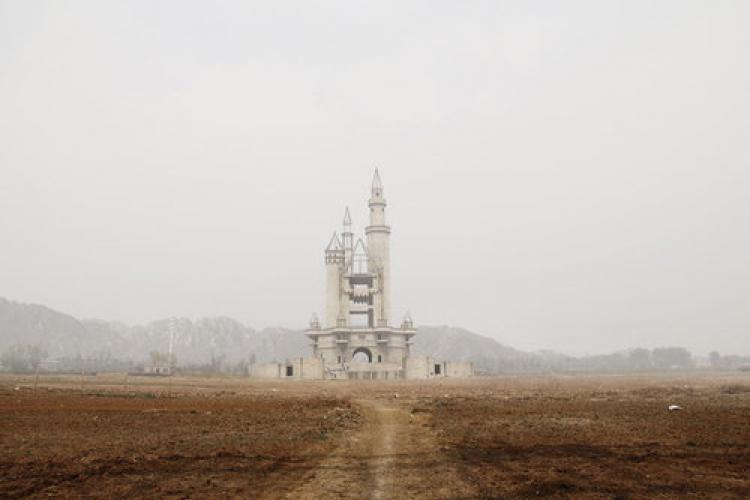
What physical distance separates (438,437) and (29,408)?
71.1ft

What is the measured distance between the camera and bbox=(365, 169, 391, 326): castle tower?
122375mm

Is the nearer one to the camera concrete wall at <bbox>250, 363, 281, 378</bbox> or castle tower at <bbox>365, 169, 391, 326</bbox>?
concrete wall at <bbox>250, 363, 281, 378</bbox>

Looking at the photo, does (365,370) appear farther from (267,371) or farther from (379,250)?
(379,250)

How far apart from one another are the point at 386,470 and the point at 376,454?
262 centimetres

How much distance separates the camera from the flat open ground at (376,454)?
1342cm

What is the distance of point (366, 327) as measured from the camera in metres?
121

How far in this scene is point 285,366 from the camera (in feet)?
357

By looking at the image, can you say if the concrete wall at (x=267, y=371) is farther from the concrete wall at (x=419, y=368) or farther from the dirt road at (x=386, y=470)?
the dirt road at (x=386, y=470)

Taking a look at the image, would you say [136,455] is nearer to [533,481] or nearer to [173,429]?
[173,429]

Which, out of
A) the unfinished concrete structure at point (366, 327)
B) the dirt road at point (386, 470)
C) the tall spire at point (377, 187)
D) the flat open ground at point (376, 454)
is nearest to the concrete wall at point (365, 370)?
the unfinished concrete structure at point (366, 327)

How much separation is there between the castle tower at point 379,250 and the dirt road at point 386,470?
98335mm

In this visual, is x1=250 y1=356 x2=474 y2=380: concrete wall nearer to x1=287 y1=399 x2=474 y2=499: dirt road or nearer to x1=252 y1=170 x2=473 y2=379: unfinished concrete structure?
x1=252 y1=170 x2=473 y2=379: unfinished concrete structure

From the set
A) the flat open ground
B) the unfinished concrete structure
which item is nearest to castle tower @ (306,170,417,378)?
the unfinished concrete structure

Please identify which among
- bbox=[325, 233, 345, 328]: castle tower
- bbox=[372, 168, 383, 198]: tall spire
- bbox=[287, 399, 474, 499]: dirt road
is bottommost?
bbox=[287, 399, 474, 499]: dirt road
